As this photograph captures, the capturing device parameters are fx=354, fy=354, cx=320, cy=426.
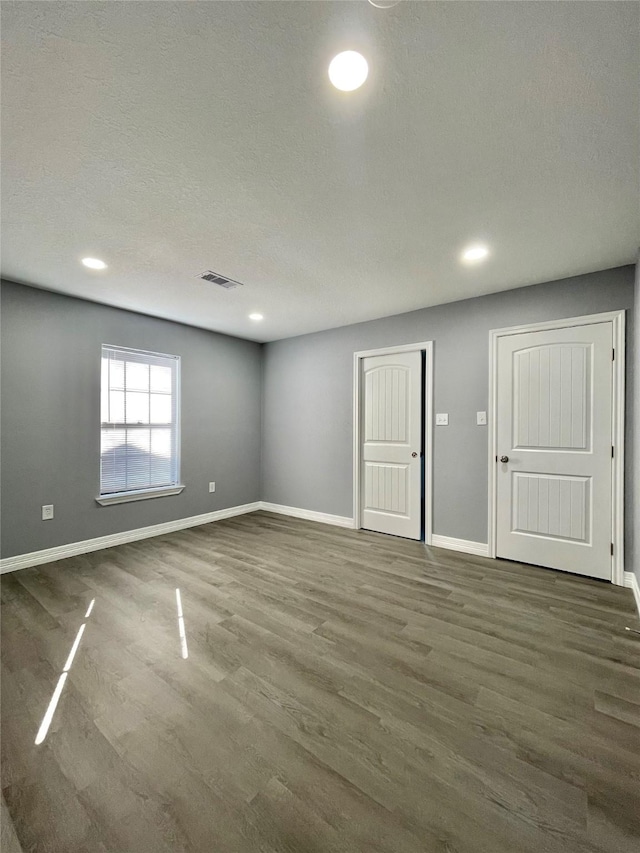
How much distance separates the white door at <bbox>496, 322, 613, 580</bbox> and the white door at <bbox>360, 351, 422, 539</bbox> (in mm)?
878

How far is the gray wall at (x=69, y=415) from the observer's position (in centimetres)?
318

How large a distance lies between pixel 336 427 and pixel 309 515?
129 centimetres

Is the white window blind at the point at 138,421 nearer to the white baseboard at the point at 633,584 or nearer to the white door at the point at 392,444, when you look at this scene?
the white door at the point at 392,444

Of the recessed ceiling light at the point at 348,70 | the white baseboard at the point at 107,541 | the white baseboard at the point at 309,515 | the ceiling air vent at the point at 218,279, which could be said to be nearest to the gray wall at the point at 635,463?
the recessed ceiling light at the point at 348,70

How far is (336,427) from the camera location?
15.2ft

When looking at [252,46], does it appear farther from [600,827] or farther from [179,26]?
[600,827]

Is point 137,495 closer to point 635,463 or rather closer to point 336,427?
point 336,427

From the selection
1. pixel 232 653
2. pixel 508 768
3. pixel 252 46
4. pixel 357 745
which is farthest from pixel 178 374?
pixel 508 768

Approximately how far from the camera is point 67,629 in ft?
7.32

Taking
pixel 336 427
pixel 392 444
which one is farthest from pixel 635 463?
pixel 336 427

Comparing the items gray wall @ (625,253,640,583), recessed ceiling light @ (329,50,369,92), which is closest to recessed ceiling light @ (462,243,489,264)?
gray wall @ (625,253,640,583)

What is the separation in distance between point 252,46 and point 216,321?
331 centimetres

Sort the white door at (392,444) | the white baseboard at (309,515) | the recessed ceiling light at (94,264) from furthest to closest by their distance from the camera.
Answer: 1. the white baseboard at (309,515)
2. the white door at (392,444)
3. the recessed ceiling light at (94,264)

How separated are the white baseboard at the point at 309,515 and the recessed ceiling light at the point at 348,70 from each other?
13.1 ft
